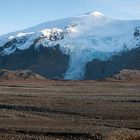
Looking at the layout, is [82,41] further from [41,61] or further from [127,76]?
[127,76]

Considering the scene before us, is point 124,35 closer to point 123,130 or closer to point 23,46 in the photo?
point 23,46

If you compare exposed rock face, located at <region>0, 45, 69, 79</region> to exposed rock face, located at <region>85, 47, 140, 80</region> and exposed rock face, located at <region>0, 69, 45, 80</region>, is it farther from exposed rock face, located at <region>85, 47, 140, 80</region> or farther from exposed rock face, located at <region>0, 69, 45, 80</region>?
exposed rock face, located at <region>0, 69, 45, 80</region>

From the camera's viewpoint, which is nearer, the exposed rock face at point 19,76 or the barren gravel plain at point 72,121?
the barren gravel plain at point 72,121

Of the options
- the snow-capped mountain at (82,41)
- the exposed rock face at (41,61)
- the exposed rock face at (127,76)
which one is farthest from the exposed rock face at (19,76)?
the snow-capped mountain at (82,41)

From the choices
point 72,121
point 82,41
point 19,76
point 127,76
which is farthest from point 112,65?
point 72,121

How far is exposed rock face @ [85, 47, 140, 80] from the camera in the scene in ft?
374

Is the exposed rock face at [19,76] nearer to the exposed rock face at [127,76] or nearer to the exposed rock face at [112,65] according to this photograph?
the exposed rock face at [127,76]

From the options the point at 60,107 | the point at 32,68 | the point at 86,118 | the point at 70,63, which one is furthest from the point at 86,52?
the point at 86,118

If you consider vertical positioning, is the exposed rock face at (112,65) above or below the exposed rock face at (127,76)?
below

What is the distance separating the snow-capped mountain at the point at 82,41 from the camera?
126500 mm

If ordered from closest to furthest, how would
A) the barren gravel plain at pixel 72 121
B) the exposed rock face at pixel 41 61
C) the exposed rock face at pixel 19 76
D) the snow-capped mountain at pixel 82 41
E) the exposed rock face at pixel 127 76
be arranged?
1. the barren gravel plain at pixel 72 121
2. the exposed rock face at pixel 127 76
3. the exposed rock face at pixel 19 76
4. the exposed rock face at pixel 41 61
5. the snow-capped mountain at pixel 82 41

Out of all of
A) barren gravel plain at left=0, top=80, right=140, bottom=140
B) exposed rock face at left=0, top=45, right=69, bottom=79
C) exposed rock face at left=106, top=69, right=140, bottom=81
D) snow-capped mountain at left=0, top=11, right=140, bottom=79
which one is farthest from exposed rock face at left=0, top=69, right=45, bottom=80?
barren gravel plain at left=0, top=80, right=140, bottom=140

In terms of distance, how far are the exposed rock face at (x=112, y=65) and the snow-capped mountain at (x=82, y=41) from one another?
2.08 meters

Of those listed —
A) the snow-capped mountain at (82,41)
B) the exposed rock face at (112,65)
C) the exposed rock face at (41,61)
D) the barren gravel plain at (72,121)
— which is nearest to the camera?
the barren gravel plain at (72,121)
